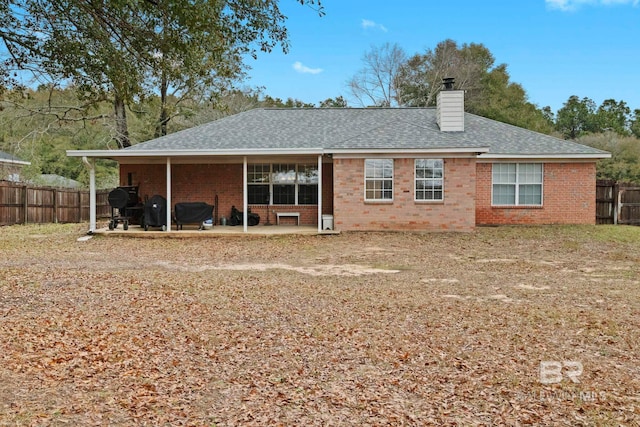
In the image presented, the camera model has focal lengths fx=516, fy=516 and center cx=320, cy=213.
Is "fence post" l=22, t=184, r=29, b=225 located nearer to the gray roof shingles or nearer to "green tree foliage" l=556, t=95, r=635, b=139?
the gray roof shingles

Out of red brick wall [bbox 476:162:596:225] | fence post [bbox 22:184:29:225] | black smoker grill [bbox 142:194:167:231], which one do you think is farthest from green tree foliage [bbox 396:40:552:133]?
fence post [bbox 22:184:29:225]

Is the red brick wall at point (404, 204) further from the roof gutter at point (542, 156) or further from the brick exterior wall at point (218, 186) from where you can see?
the brick exterior wall at point (218, 186)

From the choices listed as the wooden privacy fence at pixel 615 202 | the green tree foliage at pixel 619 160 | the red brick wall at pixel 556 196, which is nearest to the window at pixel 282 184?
the red brick wall at pixel 556 196

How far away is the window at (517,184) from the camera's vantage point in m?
17.8

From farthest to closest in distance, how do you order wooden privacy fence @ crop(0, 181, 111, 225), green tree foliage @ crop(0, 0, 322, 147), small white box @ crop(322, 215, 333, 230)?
wooden privacy fence @ crop(0, 181, 111, 225), small white box @ crop(322, 215, 333, 230), green tree foliage @ crop(0, 0, 322, 147)

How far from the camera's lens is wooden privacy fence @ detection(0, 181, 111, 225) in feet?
63.6

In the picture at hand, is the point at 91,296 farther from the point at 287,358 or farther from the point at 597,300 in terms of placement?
the point at 597,300

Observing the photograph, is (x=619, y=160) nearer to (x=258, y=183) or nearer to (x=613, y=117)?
(x=613, y=117)

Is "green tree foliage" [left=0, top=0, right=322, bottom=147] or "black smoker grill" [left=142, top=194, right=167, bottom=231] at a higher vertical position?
"green tree foliage" [left=0, top=0, right=322, bottom=147]

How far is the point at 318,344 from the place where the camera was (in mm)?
5273

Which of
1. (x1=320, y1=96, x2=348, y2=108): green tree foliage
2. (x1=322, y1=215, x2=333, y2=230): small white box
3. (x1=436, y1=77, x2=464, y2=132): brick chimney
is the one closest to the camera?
(x1=322, y1=215, x2=333, y2=230): small white box

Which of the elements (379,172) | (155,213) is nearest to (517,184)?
(379,172)

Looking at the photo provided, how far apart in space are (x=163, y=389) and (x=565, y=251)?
453 inches

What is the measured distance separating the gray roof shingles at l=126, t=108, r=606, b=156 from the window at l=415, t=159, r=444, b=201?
604mm
